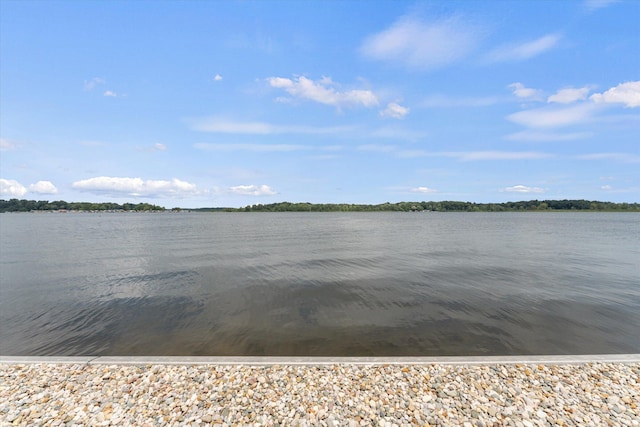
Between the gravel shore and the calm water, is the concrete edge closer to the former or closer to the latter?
the gravel shore

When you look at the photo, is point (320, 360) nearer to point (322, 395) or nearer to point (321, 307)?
point (322, 395)

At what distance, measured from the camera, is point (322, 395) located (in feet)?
19.4

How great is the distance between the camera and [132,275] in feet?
64.4

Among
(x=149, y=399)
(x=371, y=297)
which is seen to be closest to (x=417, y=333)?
(x=371, y=297)

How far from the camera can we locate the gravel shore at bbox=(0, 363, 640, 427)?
17.2 ft

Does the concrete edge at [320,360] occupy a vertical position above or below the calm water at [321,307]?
above

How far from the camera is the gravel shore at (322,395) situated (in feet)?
17.2

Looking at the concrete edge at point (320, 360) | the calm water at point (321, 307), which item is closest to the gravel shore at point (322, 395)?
the concrete edge at point (320, 360)

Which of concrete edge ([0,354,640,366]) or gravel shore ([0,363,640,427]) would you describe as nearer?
gravel shore ([0,363,640,427])

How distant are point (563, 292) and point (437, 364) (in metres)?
13.4

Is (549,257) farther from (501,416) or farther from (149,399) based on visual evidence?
(149,399)

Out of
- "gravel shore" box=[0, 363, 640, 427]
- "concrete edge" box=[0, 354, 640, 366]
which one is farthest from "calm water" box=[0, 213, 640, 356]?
"gravel shore" box=[0, 363, 640, 427]

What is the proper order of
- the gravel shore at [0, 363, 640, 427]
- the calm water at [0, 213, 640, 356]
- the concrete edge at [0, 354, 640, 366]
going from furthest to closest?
1. the calm water at [0, 213, 640, 356]
2. the concrete edge at [0, 354, 640, 366]
3. the gravel shore at [0, 363, 640, 427]

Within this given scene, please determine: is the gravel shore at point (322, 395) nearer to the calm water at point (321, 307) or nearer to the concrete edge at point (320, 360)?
the concrete edge at point (320, 360)
